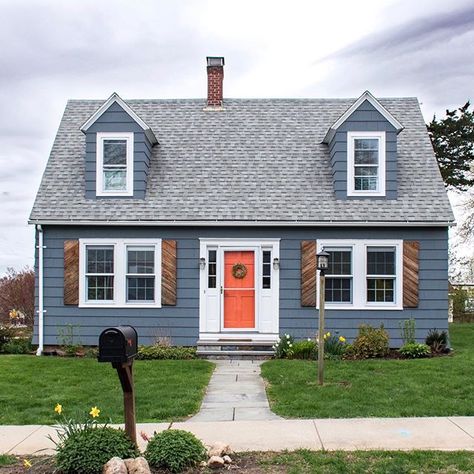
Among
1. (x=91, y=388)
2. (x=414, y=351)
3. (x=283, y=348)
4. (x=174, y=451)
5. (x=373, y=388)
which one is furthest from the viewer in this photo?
(x=283, y=348)

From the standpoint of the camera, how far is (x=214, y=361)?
1351cm

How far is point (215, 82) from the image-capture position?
57.4 feet

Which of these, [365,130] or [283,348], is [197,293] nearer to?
[283,348]

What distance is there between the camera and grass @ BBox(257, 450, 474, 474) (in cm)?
564

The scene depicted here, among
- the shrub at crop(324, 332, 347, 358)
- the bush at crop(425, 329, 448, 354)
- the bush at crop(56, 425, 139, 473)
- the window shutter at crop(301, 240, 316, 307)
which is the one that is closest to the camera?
the bush at crop(56, 425, 139, 473)

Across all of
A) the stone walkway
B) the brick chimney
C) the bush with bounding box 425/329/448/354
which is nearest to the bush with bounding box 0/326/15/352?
the stone walkway

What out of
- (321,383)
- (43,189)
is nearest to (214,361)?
(321,383)

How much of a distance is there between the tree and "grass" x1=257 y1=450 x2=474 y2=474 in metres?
21.8

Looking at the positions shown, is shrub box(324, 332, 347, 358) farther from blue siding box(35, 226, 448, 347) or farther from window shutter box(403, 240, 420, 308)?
window shutter box(403, 240, 420, 308)

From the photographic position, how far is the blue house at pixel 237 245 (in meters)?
14.5

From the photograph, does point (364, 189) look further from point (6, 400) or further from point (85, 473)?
point (85, 473)

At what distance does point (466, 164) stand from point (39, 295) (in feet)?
62.0

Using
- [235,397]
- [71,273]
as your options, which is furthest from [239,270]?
[235,397]

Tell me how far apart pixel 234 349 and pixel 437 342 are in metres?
4.57
